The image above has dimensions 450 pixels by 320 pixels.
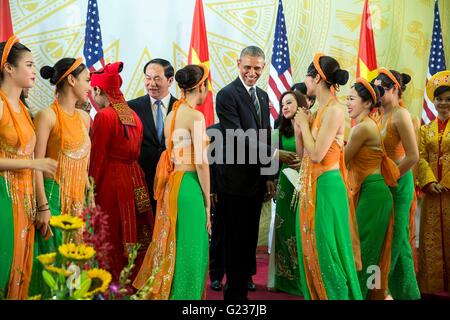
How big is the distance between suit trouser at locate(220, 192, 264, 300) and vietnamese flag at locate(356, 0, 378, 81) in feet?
9.06

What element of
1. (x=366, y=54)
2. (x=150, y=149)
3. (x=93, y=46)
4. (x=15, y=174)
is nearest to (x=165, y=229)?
(x=15, y=174)

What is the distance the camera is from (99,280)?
6.44ft

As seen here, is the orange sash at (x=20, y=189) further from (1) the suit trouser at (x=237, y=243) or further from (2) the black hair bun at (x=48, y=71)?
(1) the suit trouser at (x=237, y=243)

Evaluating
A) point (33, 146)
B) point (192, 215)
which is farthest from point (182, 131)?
point (33, 146)

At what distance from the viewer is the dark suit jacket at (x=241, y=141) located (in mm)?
4758

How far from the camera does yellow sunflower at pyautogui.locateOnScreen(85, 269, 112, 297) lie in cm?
192

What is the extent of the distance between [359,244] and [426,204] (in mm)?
1201

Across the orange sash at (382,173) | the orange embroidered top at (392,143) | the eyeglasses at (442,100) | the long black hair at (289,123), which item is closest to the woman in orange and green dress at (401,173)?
the orange embroidered top at (392,143)

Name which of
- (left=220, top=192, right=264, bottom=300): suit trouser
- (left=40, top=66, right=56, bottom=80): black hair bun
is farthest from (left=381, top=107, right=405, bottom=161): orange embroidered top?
(left=40, top=66, right=56, bottom=80): black hair bun

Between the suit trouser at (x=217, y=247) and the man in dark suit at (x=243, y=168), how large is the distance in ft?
2.07

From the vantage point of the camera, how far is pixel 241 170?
4.78 metres

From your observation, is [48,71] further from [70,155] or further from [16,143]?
[16,143]

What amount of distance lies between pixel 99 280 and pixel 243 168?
2.87 metres
